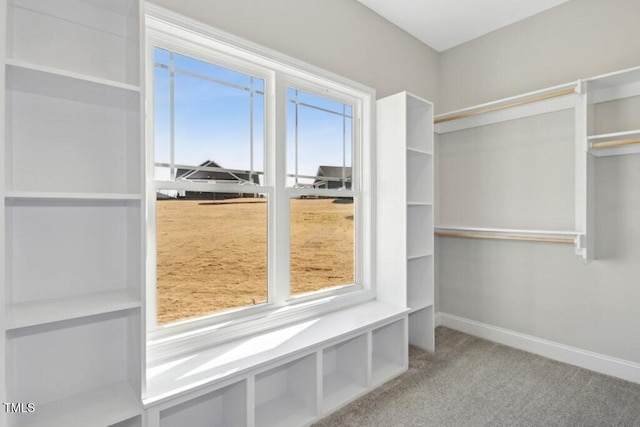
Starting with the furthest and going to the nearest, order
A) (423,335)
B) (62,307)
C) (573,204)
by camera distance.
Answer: (423,335), (573,204), (62,307)

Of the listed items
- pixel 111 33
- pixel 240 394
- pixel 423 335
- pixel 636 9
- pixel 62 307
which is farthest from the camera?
pixel 423 335

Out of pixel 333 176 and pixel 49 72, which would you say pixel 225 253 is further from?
pixel 49 72

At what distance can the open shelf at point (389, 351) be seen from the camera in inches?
93.8

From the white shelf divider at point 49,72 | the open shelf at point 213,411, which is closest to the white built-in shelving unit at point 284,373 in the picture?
the open shelf at point 213,411

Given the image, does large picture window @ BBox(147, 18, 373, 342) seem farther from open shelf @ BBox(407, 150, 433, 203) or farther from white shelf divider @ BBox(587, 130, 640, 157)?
white shelf divider @ BBox(587, 130, 640, 157)

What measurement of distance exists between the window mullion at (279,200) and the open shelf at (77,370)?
0.91m

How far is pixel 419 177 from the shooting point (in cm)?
279

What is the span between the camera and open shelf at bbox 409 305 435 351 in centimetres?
277

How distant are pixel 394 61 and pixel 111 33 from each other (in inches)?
87.0

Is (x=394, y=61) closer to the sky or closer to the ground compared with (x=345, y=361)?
closer to the sky

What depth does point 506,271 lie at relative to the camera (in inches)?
117

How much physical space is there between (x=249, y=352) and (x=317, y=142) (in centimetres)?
150

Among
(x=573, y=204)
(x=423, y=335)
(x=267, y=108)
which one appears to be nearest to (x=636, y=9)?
(x=573, y=204)

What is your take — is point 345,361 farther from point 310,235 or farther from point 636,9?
point 636,9
